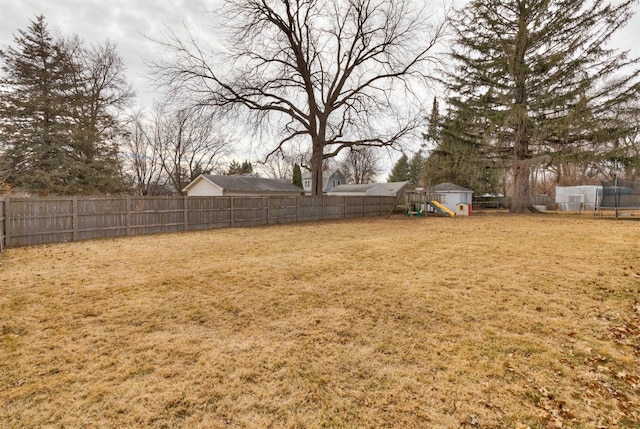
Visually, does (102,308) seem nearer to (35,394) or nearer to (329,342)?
(35,394)

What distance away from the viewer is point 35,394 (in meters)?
1.98

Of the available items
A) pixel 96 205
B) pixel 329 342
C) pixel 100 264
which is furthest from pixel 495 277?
pixel 96 205

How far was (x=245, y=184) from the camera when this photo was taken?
80.2ft

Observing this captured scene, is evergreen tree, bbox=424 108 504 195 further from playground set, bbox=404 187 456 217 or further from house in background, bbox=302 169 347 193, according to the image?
house in background, bbox=302 169 347 193

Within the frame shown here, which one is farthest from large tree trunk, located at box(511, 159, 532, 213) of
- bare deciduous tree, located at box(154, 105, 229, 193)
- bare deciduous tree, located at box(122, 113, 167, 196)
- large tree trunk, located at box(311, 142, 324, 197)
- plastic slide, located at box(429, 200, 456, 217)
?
bare deciduous tree, located at box(122, 113, 167, 196)

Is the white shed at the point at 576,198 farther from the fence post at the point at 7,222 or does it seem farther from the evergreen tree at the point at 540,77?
the fence post at the point at 7,222

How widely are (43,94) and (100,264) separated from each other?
1555 centimetres

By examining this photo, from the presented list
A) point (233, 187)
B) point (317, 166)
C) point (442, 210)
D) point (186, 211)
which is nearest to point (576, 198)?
point (442, 210)

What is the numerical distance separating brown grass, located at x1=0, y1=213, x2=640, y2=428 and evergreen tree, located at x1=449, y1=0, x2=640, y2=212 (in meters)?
14.2

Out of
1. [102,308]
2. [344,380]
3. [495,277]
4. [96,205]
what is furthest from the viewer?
[96,205]

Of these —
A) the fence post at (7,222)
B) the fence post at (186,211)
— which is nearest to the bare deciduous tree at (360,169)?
the fence post at (186,211)

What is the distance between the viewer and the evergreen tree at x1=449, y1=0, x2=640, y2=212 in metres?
15.4

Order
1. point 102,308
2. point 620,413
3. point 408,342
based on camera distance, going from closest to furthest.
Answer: point 620,413, point 408,342, point 102,308

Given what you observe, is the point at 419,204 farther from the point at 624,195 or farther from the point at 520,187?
the point at 624,195
